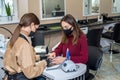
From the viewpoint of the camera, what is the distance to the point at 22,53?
1.58 metres

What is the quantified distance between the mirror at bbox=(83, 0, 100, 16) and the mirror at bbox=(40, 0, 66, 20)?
793 mm

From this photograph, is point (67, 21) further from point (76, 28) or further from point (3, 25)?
point (3, 25)

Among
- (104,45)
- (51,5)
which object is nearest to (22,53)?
(51,5)

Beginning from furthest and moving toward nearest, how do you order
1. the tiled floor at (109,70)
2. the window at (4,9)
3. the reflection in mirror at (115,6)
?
the reflection in mirror at (115,6) → the window at (4,9) → the tiled floor at (109,70)

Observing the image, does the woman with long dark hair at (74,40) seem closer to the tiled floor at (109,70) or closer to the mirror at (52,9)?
the tiled floor at (109,70)

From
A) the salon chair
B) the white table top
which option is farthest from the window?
the white table top

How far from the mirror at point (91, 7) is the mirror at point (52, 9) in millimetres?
793

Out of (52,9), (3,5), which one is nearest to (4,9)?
(3,5)

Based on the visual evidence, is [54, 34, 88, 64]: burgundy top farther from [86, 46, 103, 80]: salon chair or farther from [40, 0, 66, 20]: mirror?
[40, 0, 66, 20]: mirror

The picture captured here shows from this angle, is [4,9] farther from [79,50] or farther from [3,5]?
[79,50]

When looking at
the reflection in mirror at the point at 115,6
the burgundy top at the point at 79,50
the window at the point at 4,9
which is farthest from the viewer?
the reflection in mirror at the point at 115,6

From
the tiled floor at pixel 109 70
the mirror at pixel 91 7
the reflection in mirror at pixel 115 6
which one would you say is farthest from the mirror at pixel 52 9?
the reflection in mirror at pixel 115 6

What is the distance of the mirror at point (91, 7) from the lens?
502 cm

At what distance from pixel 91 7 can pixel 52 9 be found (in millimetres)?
1327
